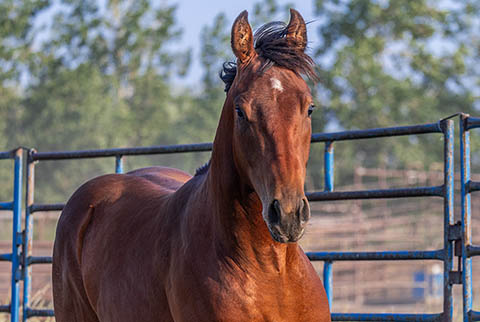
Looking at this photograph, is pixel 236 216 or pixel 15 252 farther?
pixel 15 252

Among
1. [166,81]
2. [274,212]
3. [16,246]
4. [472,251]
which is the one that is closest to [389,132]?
[472,251]

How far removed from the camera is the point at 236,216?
9.42 ft

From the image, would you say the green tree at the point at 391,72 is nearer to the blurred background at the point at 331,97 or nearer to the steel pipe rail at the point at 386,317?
the blurred background at the point at 331,97

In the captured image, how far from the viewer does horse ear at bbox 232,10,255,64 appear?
293 cm

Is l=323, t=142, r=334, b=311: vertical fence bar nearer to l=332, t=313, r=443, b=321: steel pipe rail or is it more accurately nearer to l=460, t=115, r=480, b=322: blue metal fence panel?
l=332, t=313, r=443, b=321: steel pipe rail

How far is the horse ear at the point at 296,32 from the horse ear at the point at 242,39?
163 mm

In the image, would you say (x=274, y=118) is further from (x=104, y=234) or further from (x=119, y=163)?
(x=119, y=163)

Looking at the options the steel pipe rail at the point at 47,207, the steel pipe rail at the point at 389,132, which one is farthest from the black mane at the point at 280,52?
the steel pipe rail at the point at 47,207

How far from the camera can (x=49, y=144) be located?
1308 inches

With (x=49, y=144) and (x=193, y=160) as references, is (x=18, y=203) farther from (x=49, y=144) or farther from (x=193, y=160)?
(x=193, y=160)

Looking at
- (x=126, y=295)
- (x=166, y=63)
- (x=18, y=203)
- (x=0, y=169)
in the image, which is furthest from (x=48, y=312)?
(x=166, y=63)

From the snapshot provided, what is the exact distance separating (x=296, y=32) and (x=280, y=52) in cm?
19

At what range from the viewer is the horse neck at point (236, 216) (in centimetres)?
282

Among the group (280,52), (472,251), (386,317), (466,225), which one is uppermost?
(280,52)
